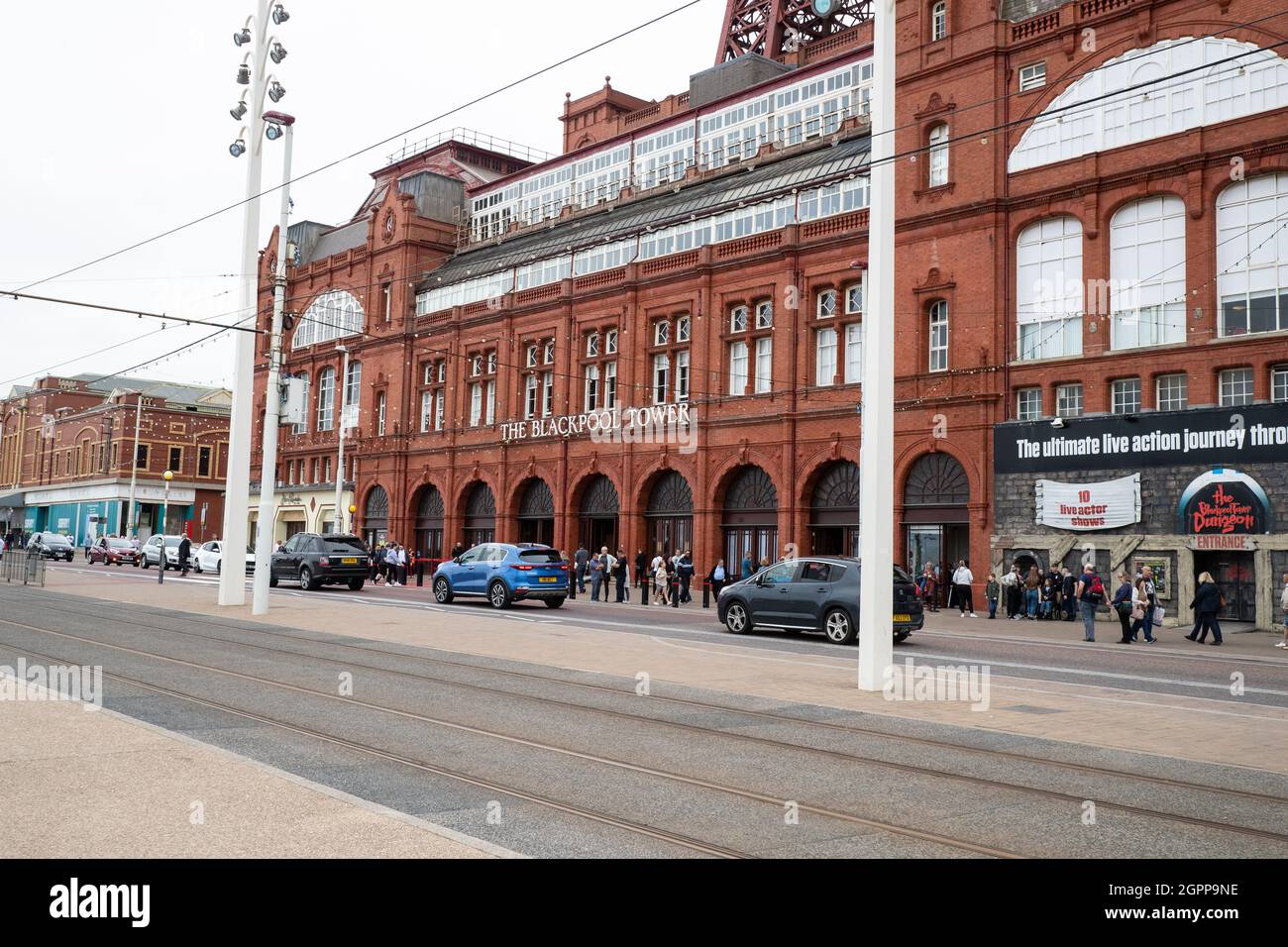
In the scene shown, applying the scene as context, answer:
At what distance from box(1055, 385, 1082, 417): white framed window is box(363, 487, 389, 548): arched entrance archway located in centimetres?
3546

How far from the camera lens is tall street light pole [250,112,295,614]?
2288 centimetres

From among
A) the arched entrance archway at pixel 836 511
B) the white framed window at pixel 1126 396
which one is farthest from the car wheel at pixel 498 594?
the white framed window at pixel 1126 396

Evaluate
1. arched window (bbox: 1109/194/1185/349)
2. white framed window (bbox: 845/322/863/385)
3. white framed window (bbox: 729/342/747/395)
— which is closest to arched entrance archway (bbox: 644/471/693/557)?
white framed window (bbox: 729/342/747/395)

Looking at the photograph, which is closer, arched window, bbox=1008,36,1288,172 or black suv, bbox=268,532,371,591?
arched window, bbox=1008,36,1288,172

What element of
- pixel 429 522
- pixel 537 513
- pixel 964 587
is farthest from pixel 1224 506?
pixel 429 522

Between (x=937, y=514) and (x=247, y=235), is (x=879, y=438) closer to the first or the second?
(x=247, y=235)

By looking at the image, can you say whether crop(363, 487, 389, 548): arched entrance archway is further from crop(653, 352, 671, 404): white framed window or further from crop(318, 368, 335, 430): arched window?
crop(653, 352, 671, 404): white framed window

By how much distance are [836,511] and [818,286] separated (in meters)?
7.91

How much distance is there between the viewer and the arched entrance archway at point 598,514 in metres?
43.7

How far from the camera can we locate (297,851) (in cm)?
525

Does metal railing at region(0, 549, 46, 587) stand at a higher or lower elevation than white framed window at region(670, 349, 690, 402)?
lower
